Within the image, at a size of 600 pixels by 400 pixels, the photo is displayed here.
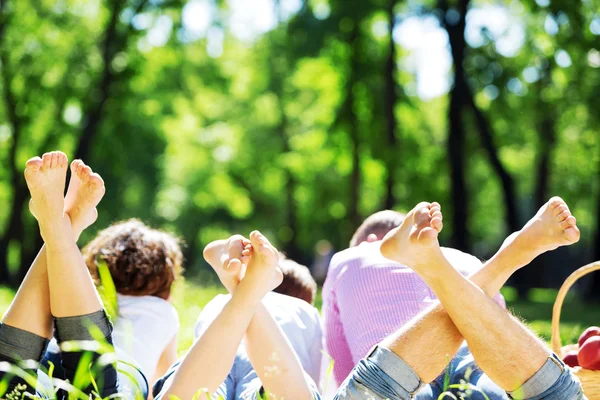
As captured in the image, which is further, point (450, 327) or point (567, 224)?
point (567, 224)

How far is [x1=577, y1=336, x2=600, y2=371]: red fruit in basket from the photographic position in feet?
8.93

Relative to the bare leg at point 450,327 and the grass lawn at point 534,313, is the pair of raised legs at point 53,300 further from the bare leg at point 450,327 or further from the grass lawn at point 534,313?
the grass lawn at point 534,313

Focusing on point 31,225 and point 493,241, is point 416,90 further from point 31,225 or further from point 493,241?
point 493,241

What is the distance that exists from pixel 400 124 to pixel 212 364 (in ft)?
50.7

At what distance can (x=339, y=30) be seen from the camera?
15.1 m

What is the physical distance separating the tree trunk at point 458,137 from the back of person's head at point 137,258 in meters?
9.42

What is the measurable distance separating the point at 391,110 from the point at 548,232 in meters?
13.0

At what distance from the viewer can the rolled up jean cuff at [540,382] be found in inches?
85.0

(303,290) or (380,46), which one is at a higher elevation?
(380,46)

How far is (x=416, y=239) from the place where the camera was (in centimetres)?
226

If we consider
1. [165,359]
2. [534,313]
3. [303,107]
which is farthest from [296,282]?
[303,107]

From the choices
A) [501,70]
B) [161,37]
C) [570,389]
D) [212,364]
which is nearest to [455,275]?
[570,389]

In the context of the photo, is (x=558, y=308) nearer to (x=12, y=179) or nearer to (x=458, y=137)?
(x=458, y=137)

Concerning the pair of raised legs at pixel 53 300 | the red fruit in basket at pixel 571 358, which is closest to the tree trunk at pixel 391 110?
the red fruit in basket at pixel 571 358
